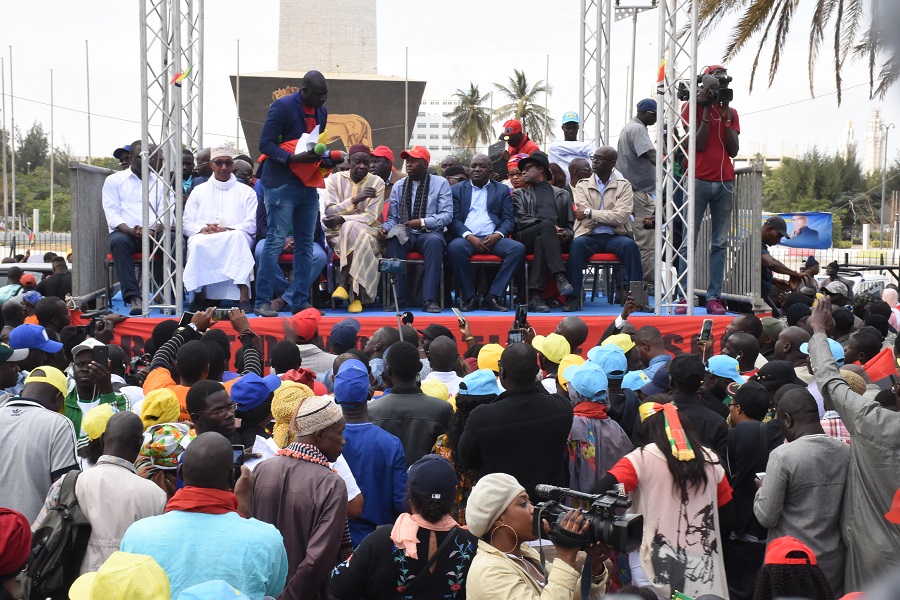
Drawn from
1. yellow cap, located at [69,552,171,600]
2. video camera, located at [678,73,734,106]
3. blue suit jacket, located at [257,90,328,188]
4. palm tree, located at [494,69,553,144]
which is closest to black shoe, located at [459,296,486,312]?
blue suit jacket, located at [257,90,328,188]

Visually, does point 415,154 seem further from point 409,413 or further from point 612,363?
point 409,413

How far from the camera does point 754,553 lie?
4.80 metres

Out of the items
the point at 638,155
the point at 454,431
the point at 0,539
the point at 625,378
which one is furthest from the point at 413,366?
the point at 638,155

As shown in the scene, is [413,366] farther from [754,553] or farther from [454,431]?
[754,553]

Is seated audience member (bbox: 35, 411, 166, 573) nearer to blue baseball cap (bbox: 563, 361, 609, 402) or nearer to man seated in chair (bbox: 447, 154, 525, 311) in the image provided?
blue baseball cap (bbox: 563, 361, 609, 402)

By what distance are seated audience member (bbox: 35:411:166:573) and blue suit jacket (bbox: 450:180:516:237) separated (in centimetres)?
747

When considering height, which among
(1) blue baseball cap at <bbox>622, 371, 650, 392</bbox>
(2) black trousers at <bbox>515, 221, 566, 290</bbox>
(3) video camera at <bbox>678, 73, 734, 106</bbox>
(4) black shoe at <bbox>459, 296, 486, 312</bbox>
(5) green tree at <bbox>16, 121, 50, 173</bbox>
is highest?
(5) green tree at <bbox>16, 121, 50, 173</bbox>

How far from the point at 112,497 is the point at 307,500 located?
0.77 meters

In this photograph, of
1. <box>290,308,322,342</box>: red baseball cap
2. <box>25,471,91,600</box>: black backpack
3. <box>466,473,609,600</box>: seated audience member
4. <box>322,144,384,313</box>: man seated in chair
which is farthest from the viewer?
<box>322,144,384,313</box>: man seated in chair

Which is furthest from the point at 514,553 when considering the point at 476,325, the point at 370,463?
the point at 476,325

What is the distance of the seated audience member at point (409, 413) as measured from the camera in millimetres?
5223

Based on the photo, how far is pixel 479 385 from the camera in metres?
5.07

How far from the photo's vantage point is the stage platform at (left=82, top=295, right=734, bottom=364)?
32.7 ft

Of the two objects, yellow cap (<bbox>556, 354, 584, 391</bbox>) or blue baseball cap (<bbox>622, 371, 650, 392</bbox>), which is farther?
blue baseball cap (<bbox>622, 371, 650, 392</bbox>)
